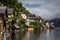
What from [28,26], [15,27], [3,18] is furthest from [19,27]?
[3,18]

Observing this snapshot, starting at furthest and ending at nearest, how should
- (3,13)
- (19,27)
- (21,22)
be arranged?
1. (21,22)
2. (19,27)
3. (3,13)

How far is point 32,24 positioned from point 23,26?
1654 cm

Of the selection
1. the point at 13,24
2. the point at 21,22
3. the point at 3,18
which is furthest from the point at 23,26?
the point at 3,18

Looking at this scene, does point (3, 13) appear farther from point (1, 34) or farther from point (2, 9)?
point (1, 34)

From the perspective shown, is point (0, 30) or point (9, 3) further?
point (9, 3)

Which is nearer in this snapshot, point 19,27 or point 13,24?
point 13,24

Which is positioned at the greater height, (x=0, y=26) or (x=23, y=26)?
(x=0, y=26)

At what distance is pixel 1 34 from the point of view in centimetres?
3878

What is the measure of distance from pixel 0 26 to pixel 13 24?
4538 centimetres

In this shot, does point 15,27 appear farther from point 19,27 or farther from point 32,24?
point 32,24

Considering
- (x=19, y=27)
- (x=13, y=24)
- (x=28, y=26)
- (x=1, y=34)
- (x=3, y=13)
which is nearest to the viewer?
(x=1, y=34)

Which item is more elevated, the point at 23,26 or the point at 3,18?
the point at 3,18

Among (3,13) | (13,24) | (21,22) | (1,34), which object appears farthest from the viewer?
(21,22)

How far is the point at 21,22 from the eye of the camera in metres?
99.0
